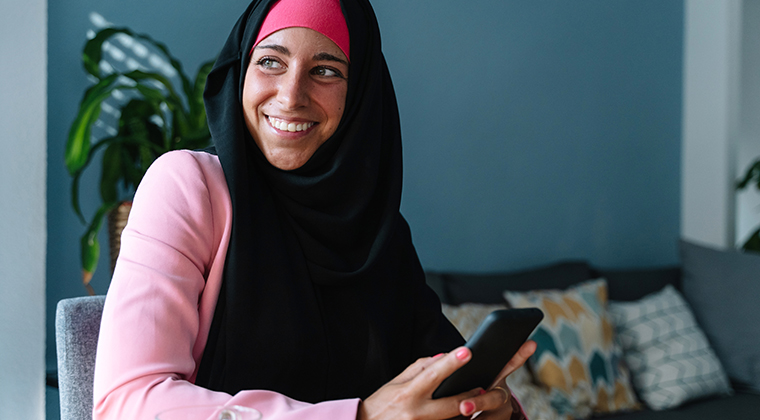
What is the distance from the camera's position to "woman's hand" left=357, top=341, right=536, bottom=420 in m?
0.78

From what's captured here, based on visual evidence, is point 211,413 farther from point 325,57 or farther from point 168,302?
point 325,57

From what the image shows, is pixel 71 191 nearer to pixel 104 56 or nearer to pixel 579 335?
pixel 104 56

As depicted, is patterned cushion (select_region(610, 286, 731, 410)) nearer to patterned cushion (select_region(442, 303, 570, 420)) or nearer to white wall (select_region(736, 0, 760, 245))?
patterned cushion (select_region(442, 303, 570, 420))

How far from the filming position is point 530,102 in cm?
279

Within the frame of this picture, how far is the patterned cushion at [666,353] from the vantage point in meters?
2.30

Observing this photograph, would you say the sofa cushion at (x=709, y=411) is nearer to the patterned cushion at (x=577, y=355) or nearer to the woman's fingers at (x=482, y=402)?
the patterned cushion at (x=577, y=355)

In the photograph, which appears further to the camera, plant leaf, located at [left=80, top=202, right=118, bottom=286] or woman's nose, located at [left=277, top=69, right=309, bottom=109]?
plant leaf, located at [left=80, top=202, right=118, bottom=286]

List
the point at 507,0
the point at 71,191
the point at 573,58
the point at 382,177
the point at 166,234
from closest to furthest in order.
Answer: the point at 166,234, the point at 382,177, the point at 71,191, the point at 507,0, the point at 573,58

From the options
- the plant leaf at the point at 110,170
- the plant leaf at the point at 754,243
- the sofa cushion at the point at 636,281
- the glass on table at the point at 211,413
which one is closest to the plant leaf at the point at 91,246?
the plant leaf at the point at 110,170

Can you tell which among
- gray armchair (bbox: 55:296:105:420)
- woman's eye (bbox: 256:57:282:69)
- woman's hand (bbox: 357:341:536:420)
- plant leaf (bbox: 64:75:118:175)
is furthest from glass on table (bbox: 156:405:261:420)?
plant leaf (bbox: 64:75:118:175)

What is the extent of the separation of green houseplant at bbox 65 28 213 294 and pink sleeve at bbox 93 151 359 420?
2.51ft

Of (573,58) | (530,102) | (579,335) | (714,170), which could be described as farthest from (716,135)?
(579,335)

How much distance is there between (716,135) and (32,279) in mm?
3259

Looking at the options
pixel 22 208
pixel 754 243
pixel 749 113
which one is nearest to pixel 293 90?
pixel 22 208
